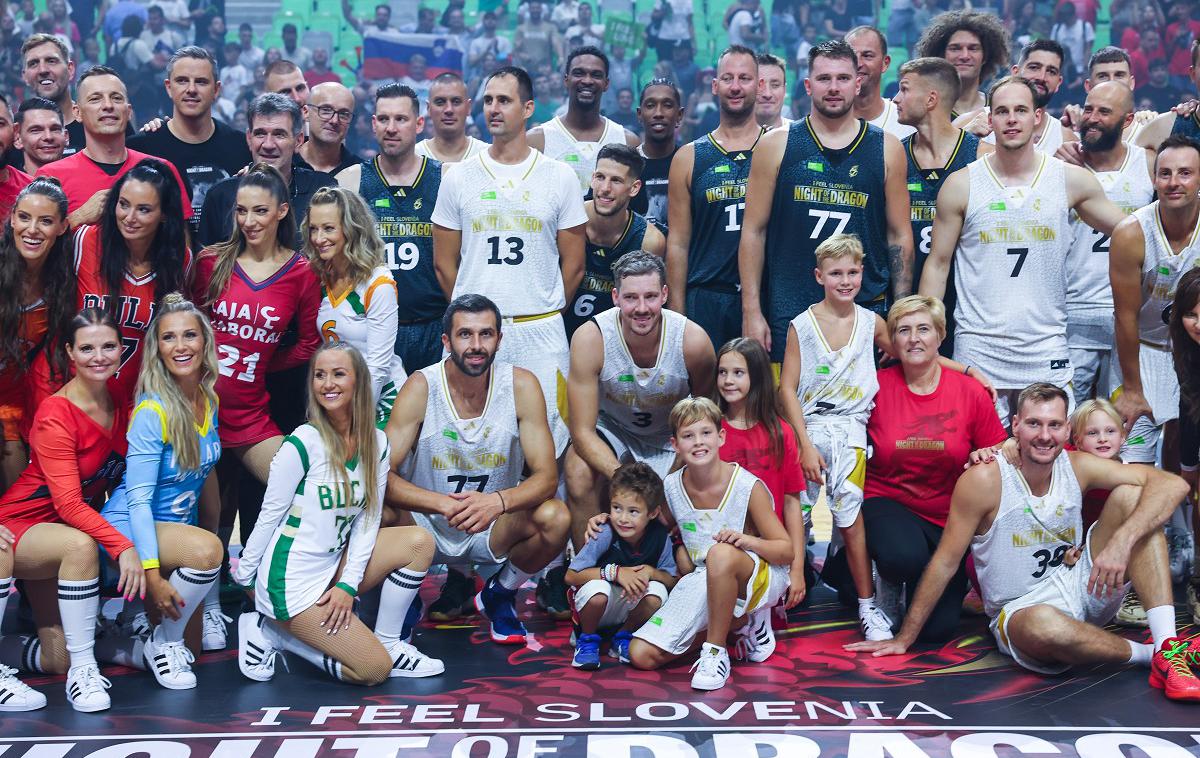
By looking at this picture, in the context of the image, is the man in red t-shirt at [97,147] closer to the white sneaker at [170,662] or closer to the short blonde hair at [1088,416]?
the white sneaker at [170,662]

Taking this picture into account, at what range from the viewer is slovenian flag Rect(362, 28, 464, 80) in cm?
1389

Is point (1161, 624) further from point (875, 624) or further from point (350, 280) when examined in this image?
point (350, 280)

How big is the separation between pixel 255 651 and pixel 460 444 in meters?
1.05

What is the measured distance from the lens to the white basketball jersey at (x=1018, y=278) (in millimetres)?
4969

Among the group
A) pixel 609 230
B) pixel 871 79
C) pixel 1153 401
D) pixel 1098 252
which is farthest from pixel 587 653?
pixel 871 79

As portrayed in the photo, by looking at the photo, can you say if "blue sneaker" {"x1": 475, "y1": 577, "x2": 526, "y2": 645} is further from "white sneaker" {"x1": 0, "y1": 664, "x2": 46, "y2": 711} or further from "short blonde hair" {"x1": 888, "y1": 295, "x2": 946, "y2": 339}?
"short blonde hair" {"x1": 888, "y1": 295, "x2": 946, "y2": 339}

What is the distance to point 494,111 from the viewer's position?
529 centimetres

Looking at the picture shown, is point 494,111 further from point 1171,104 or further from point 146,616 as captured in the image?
point 1171,104

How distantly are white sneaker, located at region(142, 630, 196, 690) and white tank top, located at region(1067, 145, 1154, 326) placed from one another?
3908 millimetres

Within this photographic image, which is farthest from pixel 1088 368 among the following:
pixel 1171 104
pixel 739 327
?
pixel 1171 104

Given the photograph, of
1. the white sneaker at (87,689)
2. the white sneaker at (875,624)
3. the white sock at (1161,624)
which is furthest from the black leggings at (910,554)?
the white sneaker at (87,689)

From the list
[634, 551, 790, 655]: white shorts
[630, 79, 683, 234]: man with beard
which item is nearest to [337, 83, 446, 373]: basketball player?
[630, 79, 683, 234]: man with beard

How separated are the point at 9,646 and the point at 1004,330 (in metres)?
3.87

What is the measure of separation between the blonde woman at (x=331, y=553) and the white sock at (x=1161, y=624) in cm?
236
